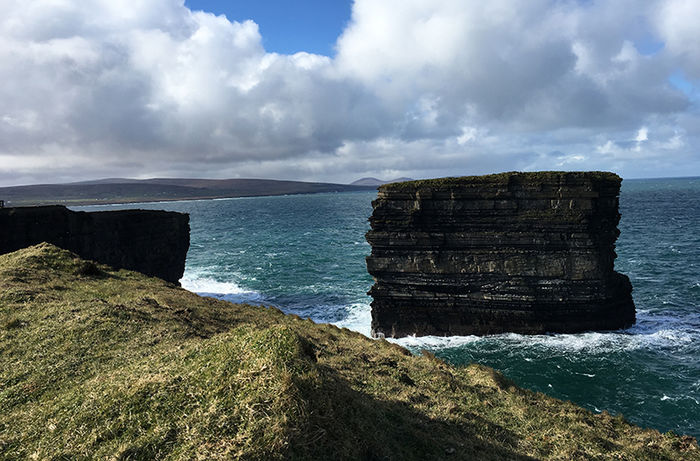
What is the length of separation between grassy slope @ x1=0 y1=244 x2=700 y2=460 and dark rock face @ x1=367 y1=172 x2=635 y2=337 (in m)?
14.2

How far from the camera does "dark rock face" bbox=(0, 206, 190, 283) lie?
31.9 m

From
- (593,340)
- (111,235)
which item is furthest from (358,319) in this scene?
(111,235)

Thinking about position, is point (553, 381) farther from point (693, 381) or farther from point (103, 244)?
point (103, 244)

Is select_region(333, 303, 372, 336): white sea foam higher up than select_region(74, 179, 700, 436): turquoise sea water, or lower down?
lower down

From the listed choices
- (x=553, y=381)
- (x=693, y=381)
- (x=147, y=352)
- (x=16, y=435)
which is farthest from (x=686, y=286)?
(x=16, y=435)

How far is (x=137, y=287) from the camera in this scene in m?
22.9

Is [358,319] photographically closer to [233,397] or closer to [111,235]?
[111,235]

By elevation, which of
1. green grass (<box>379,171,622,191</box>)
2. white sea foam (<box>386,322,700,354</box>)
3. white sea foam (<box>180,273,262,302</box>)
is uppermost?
green grass (<box>379,171,622,191</box>)

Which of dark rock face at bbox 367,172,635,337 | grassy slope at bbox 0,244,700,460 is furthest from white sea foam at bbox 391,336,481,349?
grassy slope at bbox 0,244,700,460

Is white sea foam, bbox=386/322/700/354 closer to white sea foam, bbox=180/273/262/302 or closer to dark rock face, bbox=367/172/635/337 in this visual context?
dark rock face, bbox=367/172/635/337

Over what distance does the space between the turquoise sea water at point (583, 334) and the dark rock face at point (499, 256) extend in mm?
1813

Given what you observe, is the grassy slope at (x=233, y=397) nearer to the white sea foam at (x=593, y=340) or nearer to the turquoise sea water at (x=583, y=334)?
the turquoise sea water at (x=583, y=334)

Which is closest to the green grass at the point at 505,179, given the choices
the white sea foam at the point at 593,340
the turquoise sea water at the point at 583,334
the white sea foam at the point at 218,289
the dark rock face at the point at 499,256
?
the dark rock face at the point at 499,256

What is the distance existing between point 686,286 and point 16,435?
179ft
